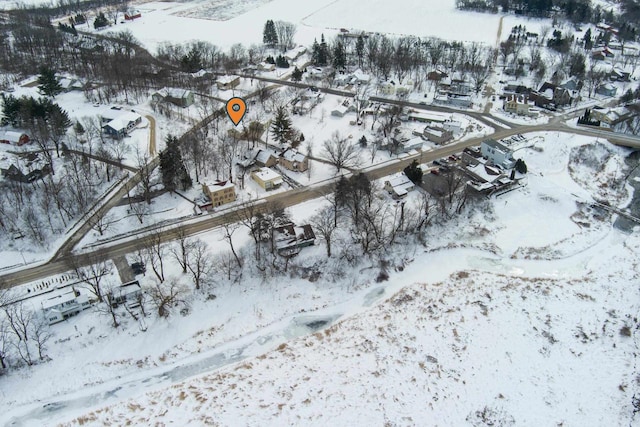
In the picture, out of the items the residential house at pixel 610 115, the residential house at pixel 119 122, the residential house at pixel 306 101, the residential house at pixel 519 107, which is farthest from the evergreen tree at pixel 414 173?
the residential house at pixel 119 122

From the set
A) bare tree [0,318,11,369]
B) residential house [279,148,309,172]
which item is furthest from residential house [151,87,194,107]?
bare tree [0,318,11,369]

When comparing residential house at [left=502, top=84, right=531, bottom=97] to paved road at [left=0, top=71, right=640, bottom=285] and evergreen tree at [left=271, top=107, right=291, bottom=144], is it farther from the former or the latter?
evergreen tree at [left=271, top=107, right=291, bottom=144]

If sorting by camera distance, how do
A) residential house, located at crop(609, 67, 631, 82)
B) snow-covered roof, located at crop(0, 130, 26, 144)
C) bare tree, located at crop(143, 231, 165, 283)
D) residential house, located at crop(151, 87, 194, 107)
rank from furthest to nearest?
residential house, located at crop(609, 67, 631, 82), residential house, located at crop(151, 87, 194, 107), snow-covered roof, located at crop(0, 130, 26, 144), bare tree, located at crop(143, 231, 165, 283)

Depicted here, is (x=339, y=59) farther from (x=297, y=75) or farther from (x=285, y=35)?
(x=285, y=35)

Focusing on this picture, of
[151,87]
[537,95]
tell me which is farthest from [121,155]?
[537,95]

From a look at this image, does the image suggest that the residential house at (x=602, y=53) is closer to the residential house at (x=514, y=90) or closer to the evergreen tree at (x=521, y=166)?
the residential house at (x=514, y=90)

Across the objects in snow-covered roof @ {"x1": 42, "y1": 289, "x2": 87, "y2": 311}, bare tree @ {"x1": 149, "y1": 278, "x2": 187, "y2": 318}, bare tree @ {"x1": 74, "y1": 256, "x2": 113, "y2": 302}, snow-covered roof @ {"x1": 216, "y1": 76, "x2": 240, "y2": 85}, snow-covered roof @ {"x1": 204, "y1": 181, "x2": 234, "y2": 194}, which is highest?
snow-covered roof @ {"x1": 216, "y1": 76, "x2": 240, "y2": 85}
